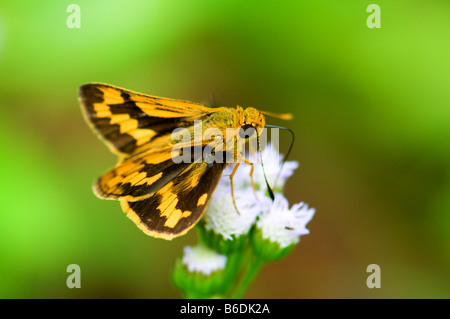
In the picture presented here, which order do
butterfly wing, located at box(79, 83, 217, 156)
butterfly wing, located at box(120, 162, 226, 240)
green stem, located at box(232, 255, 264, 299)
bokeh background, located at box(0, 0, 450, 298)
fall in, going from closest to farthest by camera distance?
butterfly wing, located at box(120, 162, 226, 240)
butterfly wing, located at box(79, 83, 217, 156)
green stem, located at box(232, 255, 264, 299)
bokeh background, located at box(0, 0, 450, 298)

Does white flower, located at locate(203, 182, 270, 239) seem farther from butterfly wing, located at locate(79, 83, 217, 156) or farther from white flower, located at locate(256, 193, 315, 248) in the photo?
butterfly wing, located at locate(79, 83, 217, 156)

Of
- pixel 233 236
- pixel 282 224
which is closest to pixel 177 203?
pixel 233 236

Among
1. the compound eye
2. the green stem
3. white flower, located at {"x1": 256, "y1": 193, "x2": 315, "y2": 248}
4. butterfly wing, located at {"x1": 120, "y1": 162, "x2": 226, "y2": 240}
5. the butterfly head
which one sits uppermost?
the butterfly head

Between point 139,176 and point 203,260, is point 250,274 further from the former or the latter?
point 139,176

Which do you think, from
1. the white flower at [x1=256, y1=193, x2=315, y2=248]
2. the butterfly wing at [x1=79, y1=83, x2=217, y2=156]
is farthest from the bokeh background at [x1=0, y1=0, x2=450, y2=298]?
the white flower at [x1=256, y1=193, x2=315, y2=248]

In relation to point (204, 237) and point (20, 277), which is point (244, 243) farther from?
point (20, 277)

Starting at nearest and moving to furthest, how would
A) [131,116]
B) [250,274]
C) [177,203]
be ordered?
[177,203] → [131,116] → [250,274]

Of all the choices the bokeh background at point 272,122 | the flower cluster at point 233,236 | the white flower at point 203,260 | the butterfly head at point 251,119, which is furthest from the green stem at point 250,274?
the bokeh background at point 272,122

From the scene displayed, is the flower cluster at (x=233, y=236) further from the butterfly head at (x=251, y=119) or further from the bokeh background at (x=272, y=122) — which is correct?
the bokeh background at (x=272, y=122)
